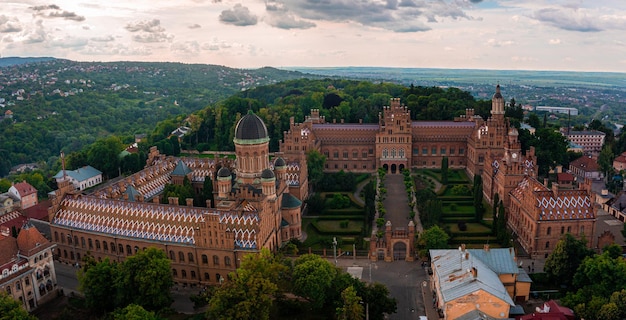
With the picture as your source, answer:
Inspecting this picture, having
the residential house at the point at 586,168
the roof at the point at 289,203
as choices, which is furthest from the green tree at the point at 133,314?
the residential house at the point at 586,168

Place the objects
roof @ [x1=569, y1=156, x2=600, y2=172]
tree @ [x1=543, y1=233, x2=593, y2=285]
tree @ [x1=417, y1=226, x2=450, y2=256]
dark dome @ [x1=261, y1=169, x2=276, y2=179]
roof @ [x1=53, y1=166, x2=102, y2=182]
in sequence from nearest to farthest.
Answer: tree @ [x1=543, y1=233, x2=593, y2=285] → tree @ [x1=417, y1=226, x2=450, y2=256] → dark dome @ [x1=261, y1=169, x2=276, y2=179] → roof @ [x1=53, y1=166, x2=102, y2=182] → roof @ [x1=569, y1=156, x2=600, y2=172]

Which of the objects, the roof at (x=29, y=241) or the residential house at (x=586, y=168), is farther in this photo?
the residential house at (x=586, y=168)

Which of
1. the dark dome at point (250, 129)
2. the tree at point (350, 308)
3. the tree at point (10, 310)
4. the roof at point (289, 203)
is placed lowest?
the tree at point (350, 308)

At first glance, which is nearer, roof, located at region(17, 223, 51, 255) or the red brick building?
roof, located at region(17, 223, 51, 255)

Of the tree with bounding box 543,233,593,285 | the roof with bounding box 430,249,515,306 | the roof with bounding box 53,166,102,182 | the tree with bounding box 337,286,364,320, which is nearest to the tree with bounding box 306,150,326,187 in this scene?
the roof with bounding box 430,249,515,306

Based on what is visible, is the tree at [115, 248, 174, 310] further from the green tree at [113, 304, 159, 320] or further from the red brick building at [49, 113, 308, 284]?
the red brick building at [49, 113, 308, 284]

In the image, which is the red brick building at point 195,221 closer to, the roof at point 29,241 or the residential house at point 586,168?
the roof at point 29,241

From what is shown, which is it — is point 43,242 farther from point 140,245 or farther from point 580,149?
point 580,149
